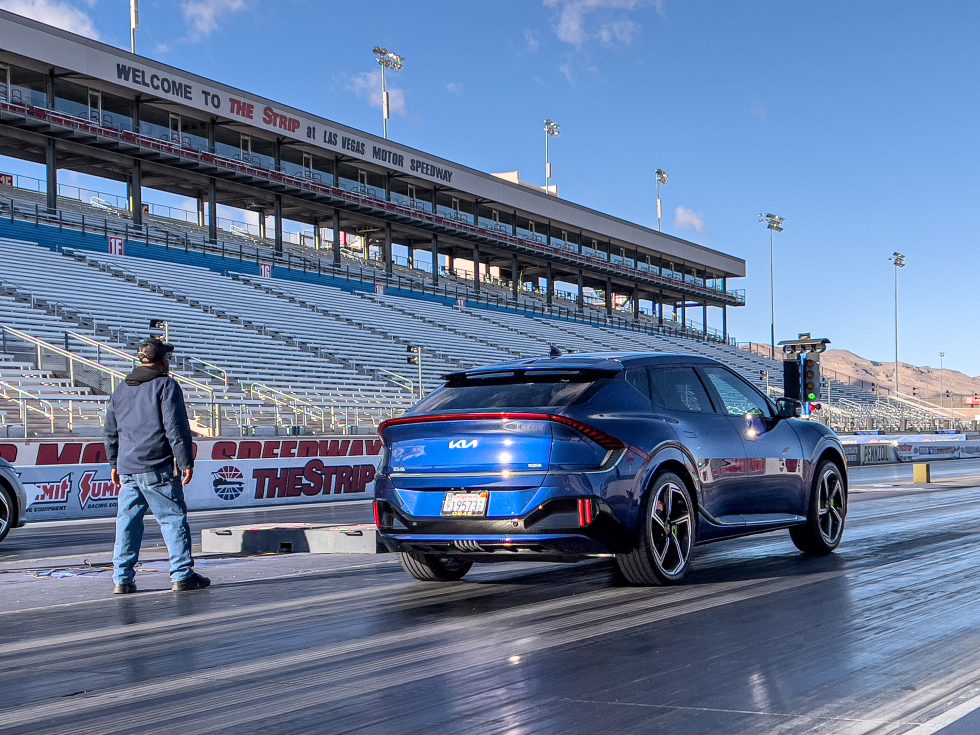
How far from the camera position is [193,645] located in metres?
6.10

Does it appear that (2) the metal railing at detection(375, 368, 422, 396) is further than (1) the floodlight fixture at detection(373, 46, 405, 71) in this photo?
No

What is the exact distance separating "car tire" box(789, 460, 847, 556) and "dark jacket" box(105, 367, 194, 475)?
498 centimetres

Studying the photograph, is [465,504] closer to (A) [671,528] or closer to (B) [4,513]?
(A) [671,528]

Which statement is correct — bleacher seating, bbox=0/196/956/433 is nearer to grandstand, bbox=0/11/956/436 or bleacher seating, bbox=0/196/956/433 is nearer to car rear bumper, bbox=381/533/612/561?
grandstand, bbox=0/11/956/436

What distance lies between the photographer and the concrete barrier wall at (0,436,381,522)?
18.2m

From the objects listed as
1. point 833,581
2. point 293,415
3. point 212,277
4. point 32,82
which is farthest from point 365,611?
point 32,82

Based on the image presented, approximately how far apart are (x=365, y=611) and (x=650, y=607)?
67.1 inches

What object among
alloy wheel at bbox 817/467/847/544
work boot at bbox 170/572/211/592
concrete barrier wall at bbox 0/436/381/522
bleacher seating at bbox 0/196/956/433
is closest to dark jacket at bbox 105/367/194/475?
work boot at bbox 170/572/211/592

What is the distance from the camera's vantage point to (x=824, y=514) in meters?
9.95

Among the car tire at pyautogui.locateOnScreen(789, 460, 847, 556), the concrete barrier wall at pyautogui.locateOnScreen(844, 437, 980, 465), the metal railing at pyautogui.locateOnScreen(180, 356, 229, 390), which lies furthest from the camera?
the concrete barrier wall at pyautogui.locateOnScreen(844, 437, 980, 465)

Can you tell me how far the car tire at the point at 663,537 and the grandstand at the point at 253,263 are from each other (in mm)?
14979

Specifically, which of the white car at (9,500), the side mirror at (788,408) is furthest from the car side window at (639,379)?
the white car at (9,500)

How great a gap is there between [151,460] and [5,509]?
567 centimetres

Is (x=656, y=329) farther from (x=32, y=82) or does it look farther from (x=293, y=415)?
(x=293, y=415)
